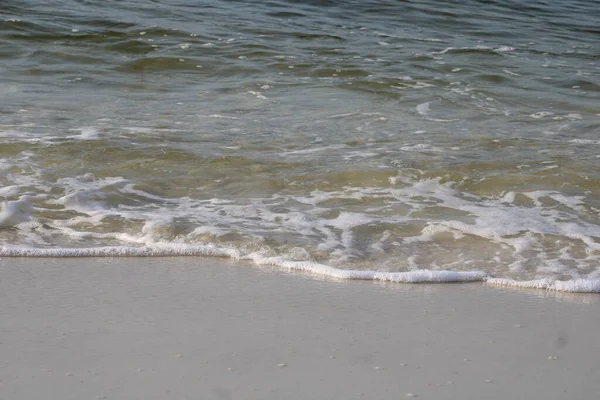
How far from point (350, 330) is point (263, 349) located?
1.00 feet

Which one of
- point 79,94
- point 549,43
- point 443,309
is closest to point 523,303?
point 443,309

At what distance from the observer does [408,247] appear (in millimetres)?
3486

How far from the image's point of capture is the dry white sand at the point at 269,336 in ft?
7.46

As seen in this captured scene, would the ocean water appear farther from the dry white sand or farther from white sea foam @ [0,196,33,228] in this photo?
the dry white sand

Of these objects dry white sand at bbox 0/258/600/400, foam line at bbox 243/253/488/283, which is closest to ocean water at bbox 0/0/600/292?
foam line at bbox 243/253/488/283

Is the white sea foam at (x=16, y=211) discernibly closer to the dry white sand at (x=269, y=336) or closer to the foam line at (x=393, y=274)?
the dry white sand at (x=269, y=336)

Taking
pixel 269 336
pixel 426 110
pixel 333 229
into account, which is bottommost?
pixel 426 110

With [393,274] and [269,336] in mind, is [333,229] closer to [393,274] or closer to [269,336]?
[393,274]

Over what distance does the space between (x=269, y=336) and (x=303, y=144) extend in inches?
98.5

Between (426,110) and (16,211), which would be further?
(426,110)

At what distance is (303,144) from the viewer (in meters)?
5.00

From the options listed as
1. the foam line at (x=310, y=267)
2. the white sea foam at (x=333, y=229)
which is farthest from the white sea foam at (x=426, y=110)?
the foam line at (x=310, y=267)

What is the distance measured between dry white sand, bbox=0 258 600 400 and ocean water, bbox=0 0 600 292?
0.19m

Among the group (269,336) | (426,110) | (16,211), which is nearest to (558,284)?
(269,336)
